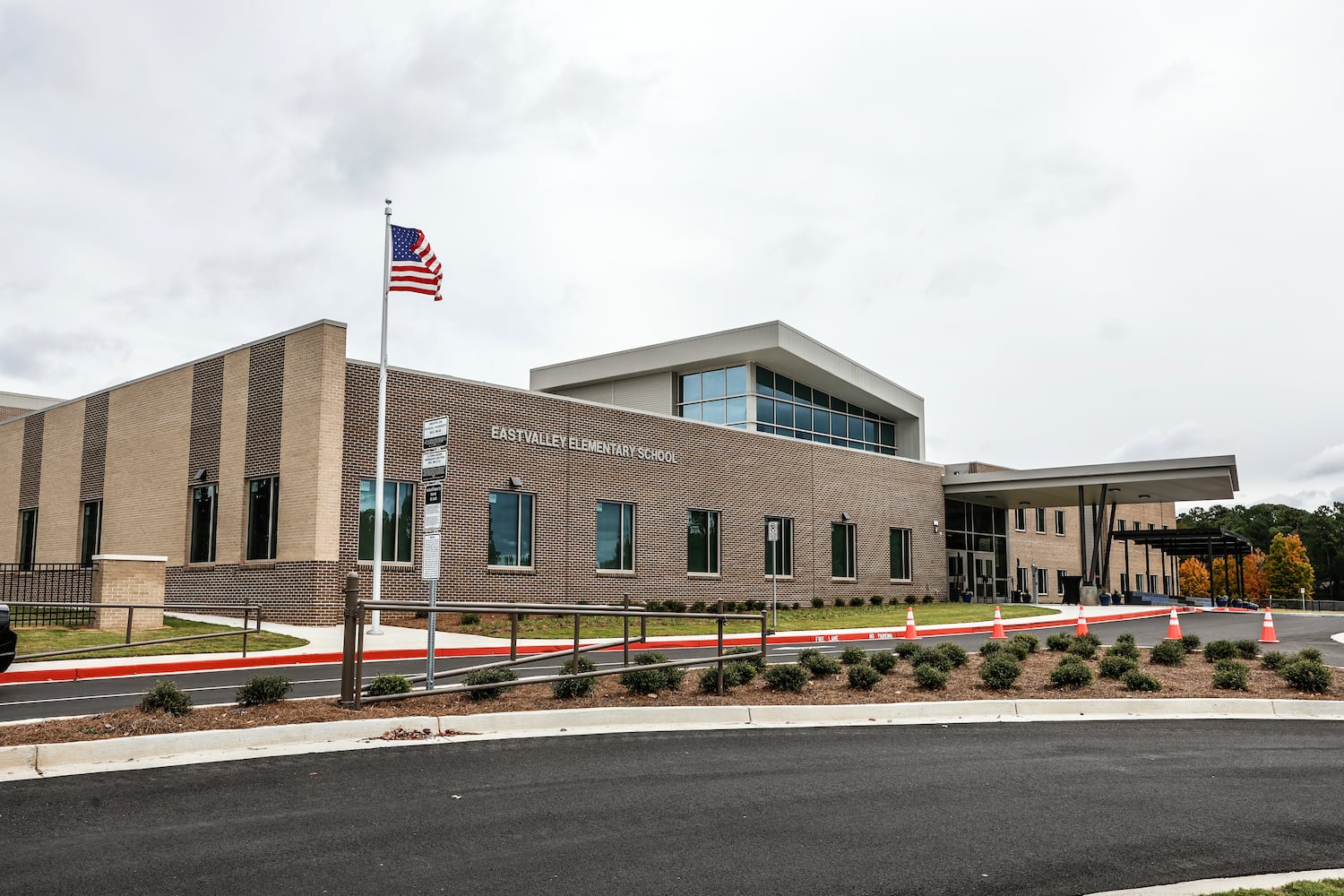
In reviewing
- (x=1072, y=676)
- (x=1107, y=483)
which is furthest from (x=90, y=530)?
(x=1107, y=483)

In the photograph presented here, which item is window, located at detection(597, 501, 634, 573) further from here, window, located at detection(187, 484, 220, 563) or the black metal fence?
the black metal fence

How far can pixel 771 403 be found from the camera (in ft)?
132

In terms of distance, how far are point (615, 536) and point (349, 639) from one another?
20.7 meters

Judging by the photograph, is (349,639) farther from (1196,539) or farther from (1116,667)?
(1196,539)

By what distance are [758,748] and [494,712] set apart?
2.60 m

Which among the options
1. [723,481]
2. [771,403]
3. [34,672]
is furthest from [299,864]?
[771,403]

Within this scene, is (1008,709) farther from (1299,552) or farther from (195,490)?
(1299,552)

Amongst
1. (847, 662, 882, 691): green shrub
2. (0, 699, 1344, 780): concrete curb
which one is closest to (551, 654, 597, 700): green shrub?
(0, 699, 1344, 780): concrete curb

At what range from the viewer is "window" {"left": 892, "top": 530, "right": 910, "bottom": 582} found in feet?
137

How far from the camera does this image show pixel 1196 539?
171 feet

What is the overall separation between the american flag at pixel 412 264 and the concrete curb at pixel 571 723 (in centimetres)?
1503

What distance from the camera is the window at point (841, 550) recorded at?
1519 inches

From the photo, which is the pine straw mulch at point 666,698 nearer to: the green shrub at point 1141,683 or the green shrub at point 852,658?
the green shrub at point 1141,683

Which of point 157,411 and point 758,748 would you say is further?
point 157,411
